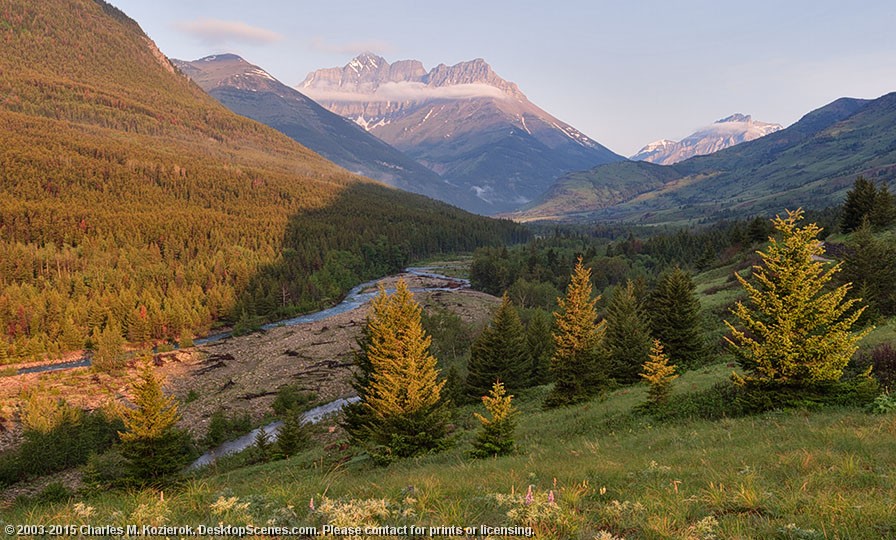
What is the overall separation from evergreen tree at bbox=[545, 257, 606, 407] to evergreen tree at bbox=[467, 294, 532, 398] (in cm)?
1129

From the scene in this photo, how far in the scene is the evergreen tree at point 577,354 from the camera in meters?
32.4

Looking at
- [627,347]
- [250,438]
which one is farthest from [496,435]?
[250,438]

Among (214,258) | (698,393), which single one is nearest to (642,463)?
(698,393)

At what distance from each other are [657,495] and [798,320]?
1224 cm

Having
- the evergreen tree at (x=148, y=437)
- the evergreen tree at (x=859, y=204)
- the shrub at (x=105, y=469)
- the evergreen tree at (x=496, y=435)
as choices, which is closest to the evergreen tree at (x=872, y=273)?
the evergreen tree at (x=859, y=204)

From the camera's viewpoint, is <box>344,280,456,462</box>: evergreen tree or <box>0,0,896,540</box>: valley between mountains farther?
<box>344,280,456,462</box>: evergreen tree

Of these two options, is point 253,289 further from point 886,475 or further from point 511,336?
point 886,475

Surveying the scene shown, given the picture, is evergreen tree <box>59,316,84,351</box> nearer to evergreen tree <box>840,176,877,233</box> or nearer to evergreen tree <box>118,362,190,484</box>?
evergreen tree <box>118,362,190,484</box>

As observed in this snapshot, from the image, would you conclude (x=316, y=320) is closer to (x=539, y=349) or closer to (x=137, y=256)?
(x=137, y=256)

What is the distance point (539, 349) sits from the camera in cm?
5691

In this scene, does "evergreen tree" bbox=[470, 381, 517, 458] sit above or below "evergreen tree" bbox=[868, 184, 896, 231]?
below

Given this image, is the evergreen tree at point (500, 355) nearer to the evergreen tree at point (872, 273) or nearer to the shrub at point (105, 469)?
the evergreen tree at point (872, 273)

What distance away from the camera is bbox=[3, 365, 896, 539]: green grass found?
6023 millimetres

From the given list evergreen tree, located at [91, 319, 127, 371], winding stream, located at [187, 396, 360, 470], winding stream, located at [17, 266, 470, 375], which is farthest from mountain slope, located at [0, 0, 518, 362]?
winding stream, located at [187, 396, 360, 470]
